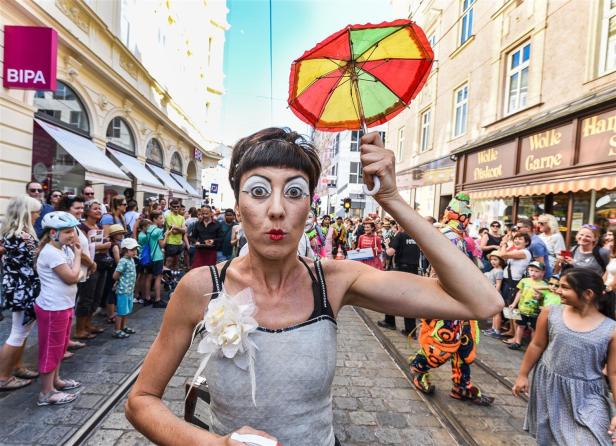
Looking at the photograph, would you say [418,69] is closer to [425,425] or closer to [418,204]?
[425,425]

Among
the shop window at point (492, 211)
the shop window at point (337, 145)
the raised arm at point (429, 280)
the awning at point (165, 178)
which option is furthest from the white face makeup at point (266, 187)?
the shop window at point (337, 145)

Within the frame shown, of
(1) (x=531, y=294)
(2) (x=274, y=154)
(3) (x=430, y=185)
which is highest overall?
(3) (x=430, y=185)

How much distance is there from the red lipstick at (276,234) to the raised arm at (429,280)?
347mm

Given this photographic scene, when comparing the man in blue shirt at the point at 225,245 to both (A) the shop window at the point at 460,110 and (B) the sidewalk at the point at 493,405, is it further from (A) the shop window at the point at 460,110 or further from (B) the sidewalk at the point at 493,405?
(A) the shop window at the point at 460,110

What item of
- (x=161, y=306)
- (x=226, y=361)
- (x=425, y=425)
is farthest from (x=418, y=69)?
(x=161, y=306)

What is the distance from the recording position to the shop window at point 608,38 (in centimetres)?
722

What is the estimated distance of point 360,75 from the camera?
5.44 ft

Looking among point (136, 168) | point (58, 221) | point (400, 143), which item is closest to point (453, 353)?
point (58, 221)

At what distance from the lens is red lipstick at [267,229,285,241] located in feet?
3.98

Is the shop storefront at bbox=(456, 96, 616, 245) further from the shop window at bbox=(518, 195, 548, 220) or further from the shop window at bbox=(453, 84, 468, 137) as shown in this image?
the shop window at bbox=(453, 84, 468, 137)

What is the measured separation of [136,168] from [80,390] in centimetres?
1134

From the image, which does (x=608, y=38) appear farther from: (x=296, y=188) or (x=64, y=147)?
(x=64, y=147)

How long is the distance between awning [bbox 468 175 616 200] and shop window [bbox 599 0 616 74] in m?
2.28

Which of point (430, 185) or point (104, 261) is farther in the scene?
point (430, 185)
